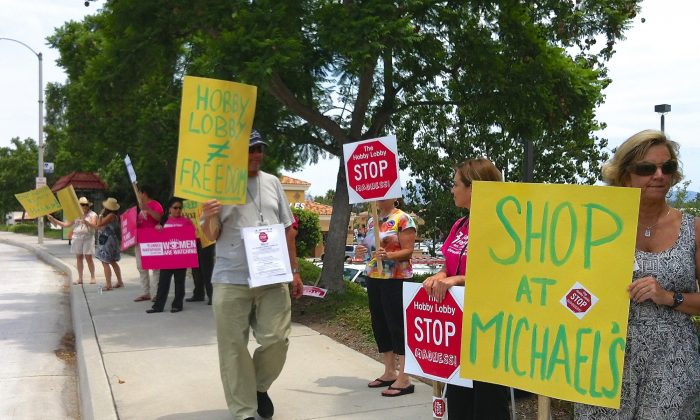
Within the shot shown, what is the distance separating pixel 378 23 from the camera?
7.71 metres

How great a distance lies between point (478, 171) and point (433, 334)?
3.06ft

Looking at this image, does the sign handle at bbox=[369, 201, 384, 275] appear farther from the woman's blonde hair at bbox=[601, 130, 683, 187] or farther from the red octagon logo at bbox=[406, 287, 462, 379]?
the woman's blonde hair at bbox=[601, 130, 683, 187]

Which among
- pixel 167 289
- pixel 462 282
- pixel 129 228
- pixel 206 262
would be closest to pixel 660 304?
pixel 462 282

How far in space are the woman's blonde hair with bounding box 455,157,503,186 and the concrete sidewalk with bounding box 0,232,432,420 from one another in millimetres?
2006

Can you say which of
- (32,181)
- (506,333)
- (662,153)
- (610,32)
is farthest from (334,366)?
(32,181)

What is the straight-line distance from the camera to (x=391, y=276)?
530 centimetres

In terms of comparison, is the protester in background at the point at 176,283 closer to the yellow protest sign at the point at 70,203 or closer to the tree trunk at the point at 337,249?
the tree trunk at the point at 337,249

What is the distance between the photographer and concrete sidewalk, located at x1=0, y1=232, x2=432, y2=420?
5.07 metres

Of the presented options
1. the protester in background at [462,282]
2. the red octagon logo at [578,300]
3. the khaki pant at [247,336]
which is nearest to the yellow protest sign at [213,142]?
the khaki pant at [247,336]

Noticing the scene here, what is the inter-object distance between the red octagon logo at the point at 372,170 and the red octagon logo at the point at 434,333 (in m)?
1.78

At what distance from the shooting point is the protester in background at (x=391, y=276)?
527cm

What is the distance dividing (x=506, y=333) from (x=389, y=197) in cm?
263

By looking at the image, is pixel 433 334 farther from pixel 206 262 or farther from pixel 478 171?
pixel 206 262

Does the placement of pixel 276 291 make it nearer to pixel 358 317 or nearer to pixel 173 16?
pixel 358 317
